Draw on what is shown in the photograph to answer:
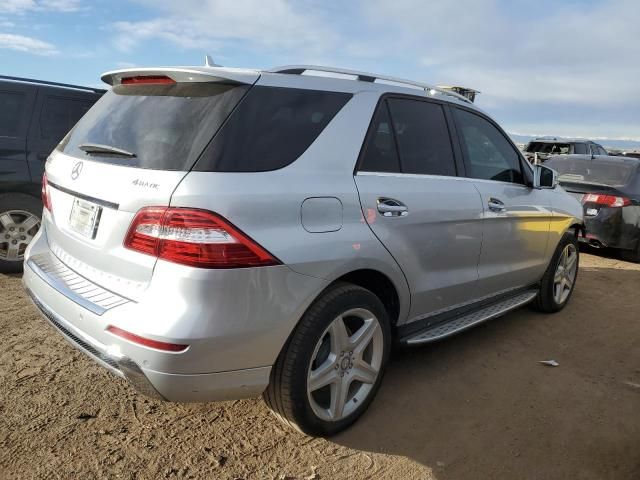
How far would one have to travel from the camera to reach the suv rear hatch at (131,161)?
212 cm

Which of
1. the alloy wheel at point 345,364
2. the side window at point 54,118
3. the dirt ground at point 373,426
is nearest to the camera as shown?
the dirt ground at point 373,426

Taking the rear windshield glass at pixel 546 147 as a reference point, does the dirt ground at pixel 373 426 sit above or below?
below

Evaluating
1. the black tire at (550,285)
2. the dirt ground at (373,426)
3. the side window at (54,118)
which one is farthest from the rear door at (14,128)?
the black tire at (550,285)

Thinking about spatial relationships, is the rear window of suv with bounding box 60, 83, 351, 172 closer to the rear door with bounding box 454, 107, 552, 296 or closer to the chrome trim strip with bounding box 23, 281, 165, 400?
the chrome trim strip with bounding box 23, 281, 165, 400

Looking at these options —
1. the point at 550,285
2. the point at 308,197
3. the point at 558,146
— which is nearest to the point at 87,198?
the point at 308,197

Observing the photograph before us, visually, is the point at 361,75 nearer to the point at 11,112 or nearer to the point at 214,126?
the point at 214,126

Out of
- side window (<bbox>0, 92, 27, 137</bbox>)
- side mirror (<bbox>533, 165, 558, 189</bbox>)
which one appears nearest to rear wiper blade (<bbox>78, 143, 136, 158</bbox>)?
side window (<bbox>0, 92, 27, 137</bbox>)

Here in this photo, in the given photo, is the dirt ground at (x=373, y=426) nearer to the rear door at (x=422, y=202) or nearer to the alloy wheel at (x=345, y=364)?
the alloy wheel at (x=345, y=364)

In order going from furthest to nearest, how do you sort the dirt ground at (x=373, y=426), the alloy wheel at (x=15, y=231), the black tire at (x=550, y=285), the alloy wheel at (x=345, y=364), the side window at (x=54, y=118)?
the side window at (x=54, y=118) < the alloy wheel at (x=15, y=231) < the black tire at (x=550, y=285) < the alloy wheel at (x=345, y=364) < the dirt ground at (x=373, y=426)

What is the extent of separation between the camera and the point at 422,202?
9.51 feet

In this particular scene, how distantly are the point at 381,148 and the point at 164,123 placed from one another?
3.77ft

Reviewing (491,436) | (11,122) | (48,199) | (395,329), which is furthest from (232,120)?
(11,122)

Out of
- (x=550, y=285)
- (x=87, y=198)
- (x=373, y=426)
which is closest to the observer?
(x=87, y=198)

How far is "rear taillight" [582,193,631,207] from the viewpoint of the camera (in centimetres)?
679
